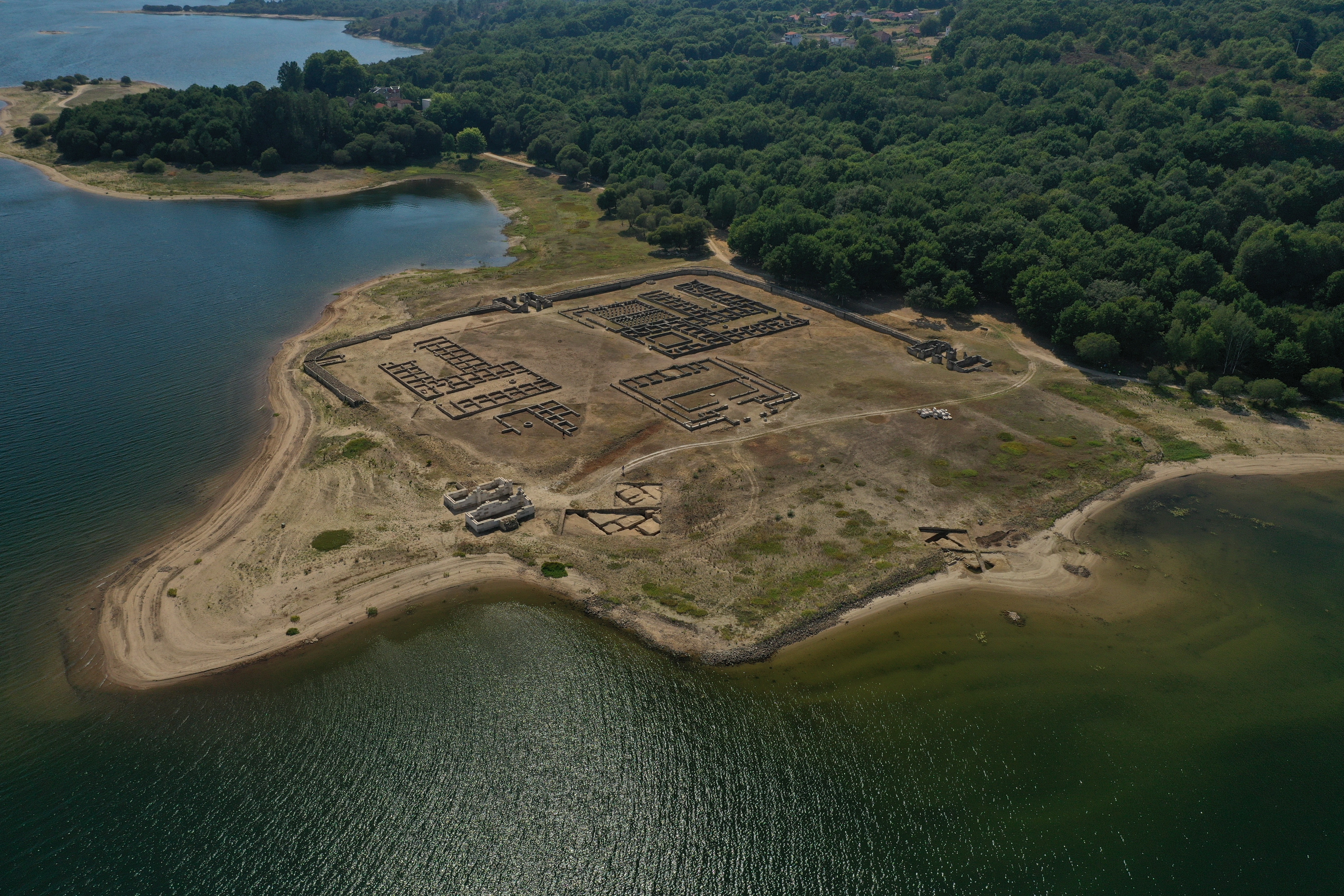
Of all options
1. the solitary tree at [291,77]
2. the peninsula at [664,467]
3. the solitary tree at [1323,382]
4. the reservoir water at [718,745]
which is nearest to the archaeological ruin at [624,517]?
the peninsula at [664,467]

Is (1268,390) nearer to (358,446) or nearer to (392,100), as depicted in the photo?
(358,446)

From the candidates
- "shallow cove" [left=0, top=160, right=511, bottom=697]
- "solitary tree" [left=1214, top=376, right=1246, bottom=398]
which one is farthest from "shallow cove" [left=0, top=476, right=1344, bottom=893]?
"solitary tree" [left=1214, top=376, right=1246, bottom=398]

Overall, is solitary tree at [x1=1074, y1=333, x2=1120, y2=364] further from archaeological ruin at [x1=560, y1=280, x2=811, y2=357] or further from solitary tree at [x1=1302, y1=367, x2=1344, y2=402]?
archaeological ruin at [x1=560, y1=280, x2=811, y2=357]

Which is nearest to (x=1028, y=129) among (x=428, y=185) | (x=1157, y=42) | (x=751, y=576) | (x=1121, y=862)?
(x=1157, y=42)

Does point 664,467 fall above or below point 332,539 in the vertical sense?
above

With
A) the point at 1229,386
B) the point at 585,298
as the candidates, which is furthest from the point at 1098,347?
the point at 585,298
